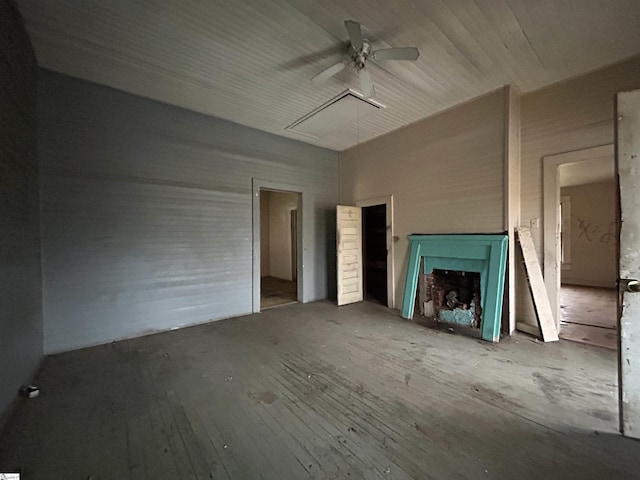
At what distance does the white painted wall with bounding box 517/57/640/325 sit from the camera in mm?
2871

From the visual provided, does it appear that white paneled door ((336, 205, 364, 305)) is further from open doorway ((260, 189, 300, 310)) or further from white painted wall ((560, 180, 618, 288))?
white painted wall ((560, 180, 618, 288))

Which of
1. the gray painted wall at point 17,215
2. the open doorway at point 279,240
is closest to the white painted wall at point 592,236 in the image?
the open doorway at point 279,240

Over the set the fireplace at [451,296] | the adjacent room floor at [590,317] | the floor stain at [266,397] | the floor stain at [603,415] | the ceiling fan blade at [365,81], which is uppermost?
the ceiling fan blade at [365,81]

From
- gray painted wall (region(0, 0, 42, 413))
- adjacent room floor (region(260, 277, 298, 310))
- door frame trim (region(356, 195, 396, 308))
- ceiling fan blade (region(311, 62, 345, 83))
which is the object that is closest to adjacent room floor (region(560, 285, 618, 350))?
door frame trim (region(356, 195, 396, 308))

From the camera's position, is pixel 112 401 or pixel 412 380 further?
pixel 412 380

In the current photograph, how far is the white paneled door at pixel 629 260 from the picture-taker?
155 cm

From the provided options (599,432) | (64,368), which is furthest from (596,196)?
(64,368)

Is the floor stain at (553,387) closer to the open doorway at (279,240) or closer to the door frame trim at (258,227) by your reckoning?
the door frame trim at (258,227)

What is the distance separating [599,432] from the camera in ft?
5.30

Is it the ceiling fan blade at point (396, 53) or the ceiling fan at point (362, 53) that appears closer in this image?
the ceiling fan at point (362, 53)

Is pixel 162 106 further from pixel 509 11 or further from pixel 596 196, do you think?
pixel 596 196

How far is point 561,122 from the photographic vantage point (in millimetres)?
3166

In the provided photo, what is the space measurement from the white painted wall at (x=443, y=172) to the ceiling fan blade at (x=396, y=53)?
1.77m

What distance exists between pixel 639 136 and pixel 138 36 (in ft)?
12.9
